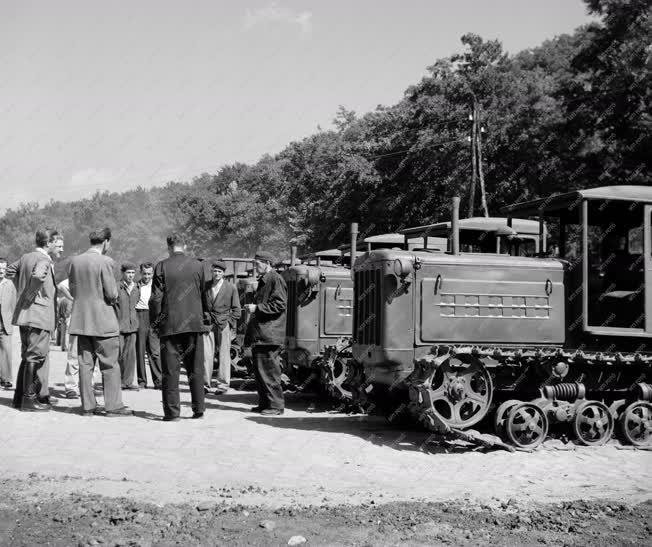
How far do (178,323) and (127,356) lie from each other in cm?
363

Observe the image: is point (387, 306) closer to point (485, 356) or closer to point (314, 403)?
point (485, 356)

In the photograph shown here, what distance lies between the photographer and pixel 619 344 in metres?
9.01

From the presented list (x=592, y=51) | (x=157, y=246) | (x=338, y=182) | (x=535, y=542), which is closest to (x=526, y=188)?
(x=592, y=51)

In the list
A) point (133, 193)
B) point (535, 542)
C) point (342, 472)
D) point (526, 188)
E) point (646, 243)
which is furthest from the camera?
point (133, 193)

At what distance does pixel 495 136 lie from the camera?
1387 inches

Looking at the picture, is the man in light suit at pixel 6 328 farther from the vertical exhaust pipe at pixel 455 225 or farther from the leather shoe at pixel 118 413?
the vertical exhaust pipe at pixel 455 225

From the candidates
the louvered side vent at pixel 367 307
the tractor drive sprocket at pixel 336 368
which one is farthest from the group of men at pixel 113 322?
the louvered side vent at pixel 367 307

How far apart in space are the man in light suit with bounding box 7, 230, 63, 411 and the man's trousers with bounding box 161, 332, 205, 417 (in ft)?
4.78

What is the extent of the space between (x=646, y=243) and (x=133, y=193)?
90.1 meters

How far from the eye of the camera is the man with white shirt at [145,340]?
42.1ft

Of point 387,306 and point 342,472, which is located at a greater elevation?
point 387,306

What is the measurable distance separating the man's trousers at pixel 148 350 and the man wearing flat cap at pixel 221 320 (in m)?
0.80

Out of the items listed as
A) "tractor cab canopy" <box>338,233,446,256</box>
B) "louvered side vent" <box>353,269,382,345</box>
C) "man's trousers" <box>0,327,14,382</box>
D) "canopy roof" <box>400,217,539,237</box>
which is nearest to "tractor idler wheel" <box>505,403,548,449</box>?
"louvered side vent" <box>353,269,382,345</box>

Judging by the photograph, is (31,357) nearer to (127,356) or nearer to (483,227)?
(127,356)
